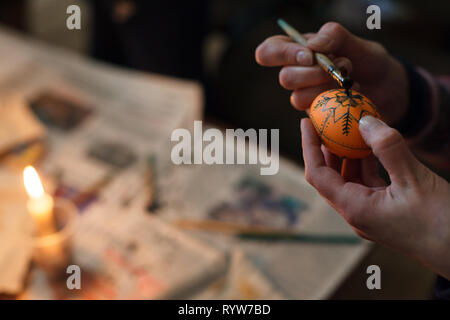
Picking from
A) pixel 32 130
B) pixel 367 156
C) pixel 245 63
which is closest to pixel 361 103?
pixel 367 156

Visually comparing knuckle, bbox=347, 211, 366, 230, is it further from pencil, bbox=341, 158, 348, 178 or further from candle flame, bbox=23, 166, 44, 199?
candle flame, bbox=23, 166, 44, 199

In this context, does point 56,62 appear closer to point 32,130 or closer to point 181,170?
point 32,130

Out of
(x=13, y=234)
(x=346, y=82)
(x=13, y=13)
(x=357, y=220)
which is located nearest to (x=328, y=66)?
(x=346, y=82)

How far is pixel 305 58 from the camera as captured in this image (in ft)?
1.54

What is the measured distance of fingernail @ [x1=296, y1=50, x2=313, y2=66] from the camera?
0.47 m

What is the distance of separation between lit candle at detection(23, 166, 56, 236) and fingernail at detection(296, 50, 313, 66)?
1.16 feet

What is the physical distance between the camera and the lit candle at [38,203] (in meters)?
0.54

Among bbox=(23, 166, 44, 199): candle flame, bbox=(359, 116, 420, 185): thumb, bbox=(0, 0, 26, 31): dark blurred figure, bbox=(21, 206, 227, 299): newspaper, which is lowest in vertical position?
bbox=(21, 206, 227, 299): newspaper

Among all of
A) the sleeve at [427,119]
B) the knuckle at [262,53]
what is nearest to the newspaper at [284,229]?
the sleeve at [427,119]

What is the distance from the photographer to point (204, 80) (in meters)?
1.33

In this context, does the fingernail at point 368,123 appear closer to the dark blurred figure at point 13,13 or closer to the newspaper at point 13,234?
the newspaper at point 13,234

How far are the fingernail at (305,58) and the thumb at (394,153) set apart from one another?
128mm

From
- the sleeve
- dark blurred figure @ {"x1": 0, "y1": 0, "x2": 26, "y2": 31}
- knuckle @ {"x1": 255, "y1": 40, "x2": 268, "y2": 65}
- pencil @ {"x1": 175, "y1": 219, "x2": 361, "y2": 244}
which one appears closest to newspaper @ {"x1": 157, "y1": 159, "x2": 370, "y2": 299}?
pencil @ {"x1": 175, "y1": 219, "x2": 361, "y2": 244}

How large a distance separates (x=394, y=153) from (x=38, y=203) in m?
0.43
